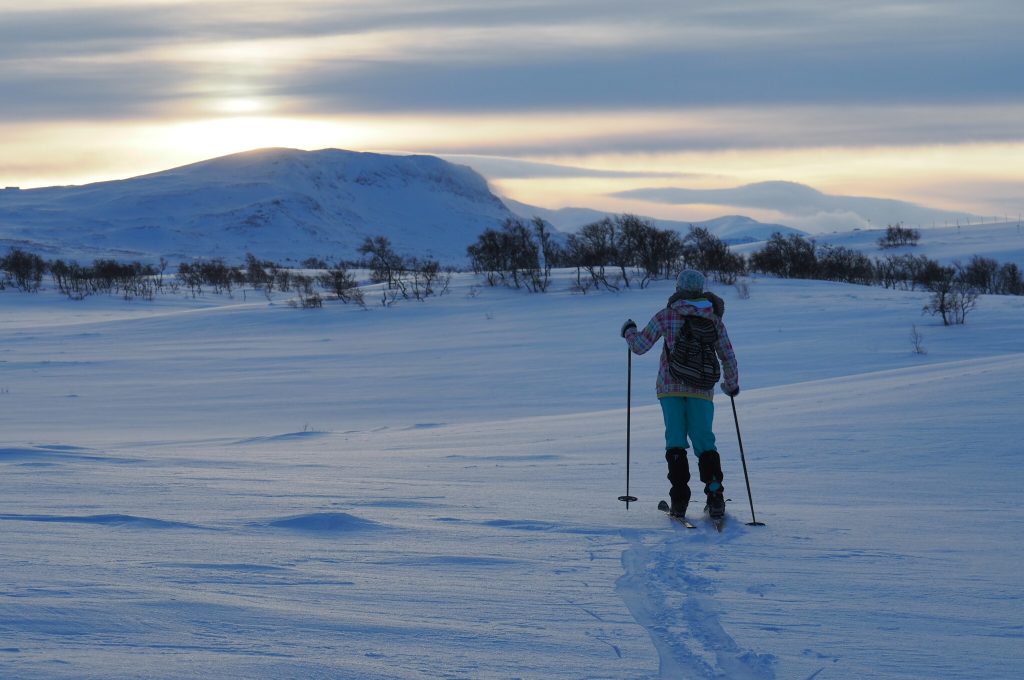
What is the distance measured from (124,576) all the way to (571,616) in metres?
2.10

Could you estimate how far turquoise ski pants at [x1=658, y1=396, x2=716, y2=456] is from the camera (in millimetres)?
6742

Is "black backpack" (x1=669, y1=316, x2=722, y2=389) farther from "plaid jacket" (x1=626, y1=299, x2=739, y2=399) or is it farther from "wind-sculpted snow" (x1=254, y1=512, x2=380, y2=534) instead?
"wind-sculpted snow" (x1=254, y1=512, x2=380, y2=534)

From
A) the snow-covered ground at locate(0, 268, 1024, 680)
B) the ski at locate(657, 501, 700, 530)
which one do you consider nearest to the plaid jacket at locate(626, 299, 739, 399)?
the ski at locate(657, 501, 700, 530)

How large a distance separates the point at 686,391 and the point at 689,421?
22 cm

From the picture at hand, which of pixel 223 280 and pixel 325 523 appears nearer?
pixel 325 523

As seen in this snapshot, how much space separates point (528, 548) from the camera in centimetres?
570

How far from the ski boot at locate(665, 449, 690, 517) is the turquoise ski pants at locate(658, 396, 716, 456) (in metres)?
0.06

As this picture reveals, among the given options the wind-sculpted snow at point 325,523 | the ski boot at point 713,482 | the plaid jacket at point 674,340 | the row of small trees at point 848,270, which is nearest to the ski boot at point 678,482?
the ski boot at point 713,482

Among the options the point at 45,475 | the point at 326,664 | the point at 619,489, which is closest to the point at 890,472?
the point at 619,489

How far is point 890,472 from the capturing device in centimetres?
805

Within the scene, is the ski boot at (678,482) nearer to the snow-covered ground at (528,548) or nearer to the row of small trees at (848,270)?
the snow-covered ground at (528,548)

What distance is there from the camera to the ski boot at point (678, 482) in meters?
6.64

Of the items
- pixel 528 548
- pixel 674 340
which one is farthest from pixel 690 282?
pixel 528 548

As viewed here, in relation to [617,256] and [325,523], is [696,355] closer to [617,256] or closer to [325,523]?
[325,523]
